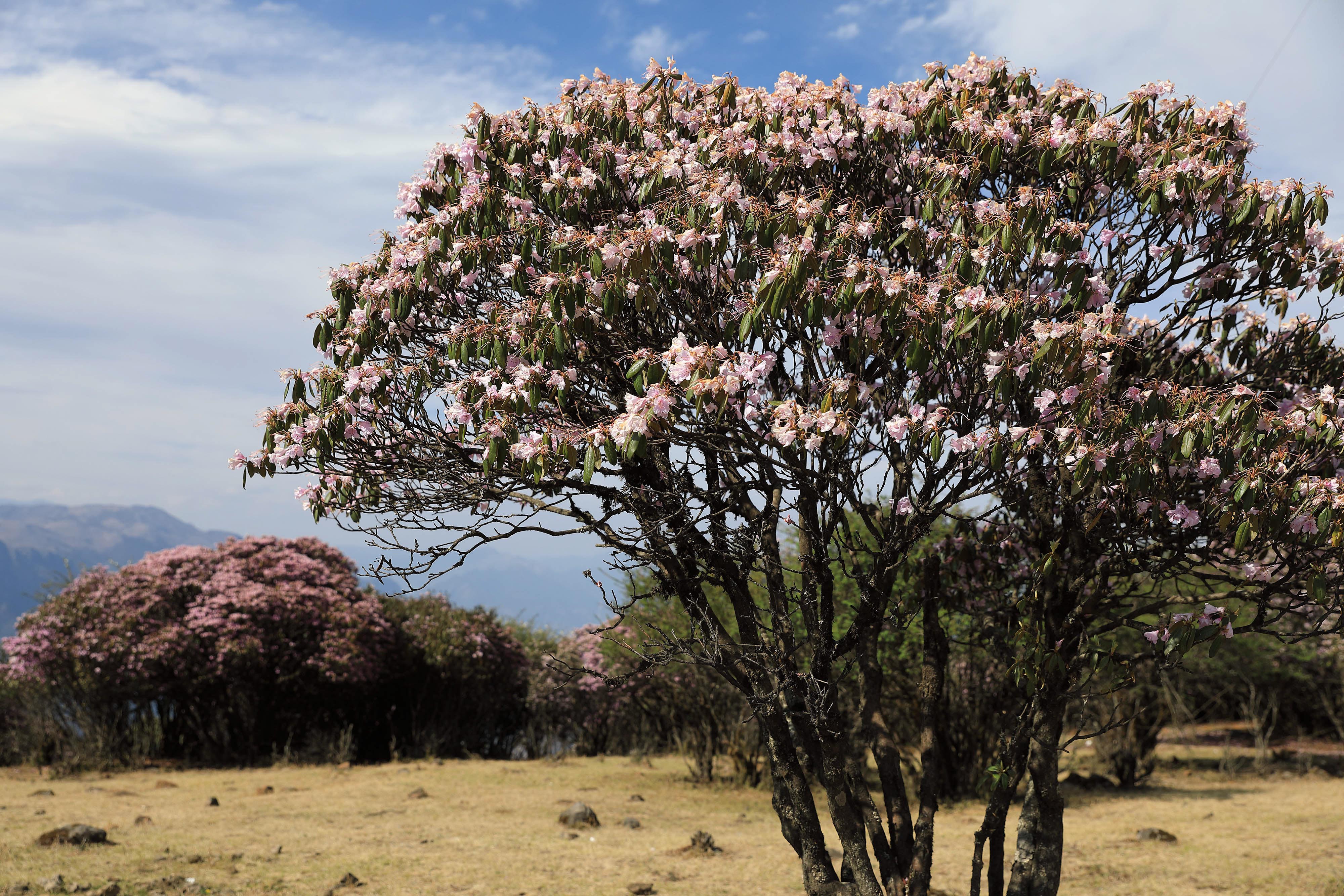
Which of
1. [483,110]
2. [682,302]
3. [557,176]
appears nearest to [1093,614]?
[682,302]

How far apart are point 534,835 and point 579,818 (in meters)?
0.76

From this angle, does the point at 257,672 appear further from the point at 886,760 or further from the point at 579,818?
the point at 886,760

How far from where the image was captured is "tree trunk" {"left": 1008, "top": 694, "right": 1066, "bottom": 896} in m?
5.71

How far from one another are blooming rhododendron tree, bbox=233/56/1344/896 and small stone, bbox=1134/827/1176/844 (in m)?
6.11

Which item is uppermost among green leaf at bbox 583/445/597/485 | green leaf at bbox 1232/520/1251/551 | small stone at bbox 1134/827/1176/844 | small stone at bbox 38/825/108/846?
green leaf at bbox 583/445/597/485

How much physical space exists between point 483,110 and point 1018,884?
5.66 meters

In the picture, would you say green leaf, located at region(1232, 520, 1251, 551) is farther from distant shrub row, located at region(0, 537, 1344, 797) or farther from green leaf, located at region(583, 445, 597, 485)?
distant shrub row, located at region(0, 537, 1344, 797)

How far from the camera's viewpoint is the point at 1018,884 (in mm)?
5867

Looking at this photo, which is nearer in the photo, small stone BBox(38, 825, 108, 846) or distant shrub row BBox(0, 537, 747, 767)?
small stone BBox(38, 825, 108, 846)

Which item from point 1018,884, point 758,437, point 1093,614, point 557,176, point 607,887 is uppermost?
point 557,176

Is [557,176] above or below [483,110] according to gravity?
below

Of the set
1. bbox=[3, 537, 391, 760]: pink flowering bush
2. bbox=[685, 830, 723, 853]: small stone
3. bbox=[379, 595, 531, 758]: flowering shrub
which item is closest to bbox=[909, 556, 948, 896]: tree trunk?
bbox=[685, 830, 723, 853]: small stone

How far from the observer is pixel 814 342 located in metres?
4.73

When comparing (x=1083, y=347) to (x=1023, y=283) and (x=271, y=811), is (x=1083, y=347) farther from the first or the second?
(x=271, y=811)
